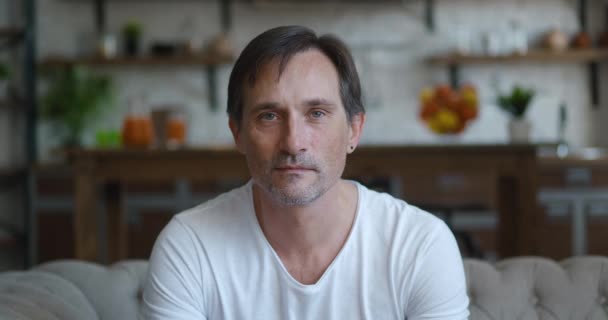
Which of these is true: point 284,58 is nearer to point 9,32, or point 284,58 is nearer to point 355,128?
point 355,128

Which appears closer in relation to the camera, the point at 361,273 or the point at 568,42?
the point at 361,273

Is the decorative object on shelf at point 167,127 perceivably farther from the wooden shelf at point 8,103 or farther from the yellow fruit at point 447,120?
the wooden shelf at point 8,103

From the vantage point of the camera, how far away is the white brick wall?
4.86m

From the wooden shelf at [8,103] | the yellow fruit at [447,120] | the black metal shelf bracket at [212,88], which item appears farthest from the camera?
the black metal shelf bracket at [212,88]

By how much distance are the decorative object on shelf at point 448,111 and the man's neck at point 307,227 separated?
214 cm

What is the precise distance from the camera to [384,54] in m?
4.94

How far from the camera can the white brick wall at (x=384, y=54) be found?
4863 mm

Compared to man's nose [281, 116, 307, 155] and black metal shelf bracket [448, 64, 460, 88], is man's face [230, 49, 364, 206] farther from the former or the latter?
black metal shelf bracket [448, 64, 460, 88]

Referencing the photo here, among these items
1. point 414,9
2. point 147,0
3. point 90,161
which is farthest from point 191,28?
point 90,161

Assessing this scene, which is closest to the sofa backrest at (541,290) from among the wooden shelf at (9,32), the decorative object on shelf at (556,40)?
the decorative object on shelf at (556,40)

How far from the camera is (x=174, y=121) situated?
3.42m

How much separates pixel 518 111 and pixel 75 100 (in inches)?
108

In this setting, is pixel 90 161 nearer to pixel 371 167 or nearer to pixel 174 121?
pixel 174 121

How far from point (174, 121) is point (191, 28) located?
1.67 meters
